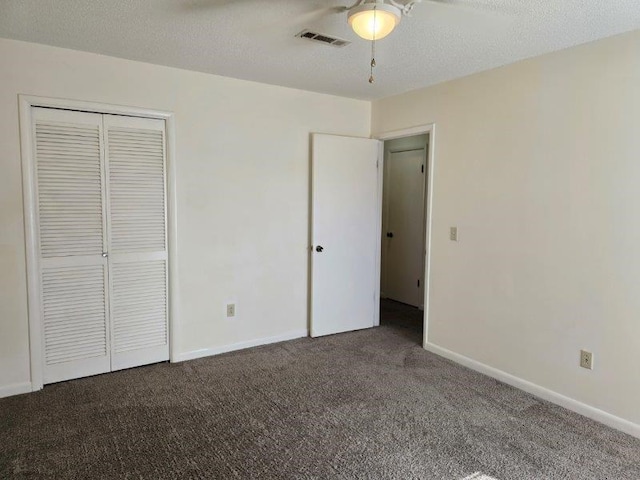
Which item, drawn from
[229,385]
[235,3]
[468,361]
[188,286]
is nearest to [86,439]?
[229,385]

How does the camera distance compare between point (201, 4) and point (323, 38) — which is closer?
point (201, 4)

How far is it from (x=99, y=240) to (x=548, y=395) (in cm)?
342

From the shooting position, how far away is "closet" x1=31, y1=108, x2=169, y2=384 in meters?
3.08

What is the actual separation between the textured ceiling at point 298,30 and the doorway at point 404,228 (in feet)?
6.53

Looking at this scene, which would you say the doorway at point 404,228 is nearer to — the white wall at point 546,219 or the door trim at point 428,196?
the door trim at point 428,196

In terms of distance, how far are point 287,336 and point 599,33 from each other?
11.0ft

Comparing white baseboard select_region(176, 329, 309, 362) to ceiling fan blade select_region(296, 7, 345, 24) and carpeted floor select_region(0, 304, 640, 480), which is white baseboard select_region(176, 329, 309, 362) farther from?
ceiling fan blade select_region(296, 7, 345, 24)

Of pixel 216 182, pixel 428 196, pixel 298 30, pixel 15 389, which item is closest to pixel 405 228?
pixel 428 196

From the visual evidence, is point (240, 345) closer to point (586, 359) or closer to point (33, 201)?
point (33, 201)

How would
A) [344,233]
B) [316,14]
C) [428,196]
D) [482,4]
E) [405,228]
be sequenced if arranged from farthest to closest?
[405,228] → [344,233] → [428,196] → [316,14] → [482,4]

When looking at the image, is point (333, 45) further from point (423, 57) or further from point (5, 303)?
point (5, 303)

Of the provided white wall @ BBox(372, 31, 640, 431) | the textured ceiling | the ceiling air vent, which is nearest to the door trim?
white wall @ BBox(372, 31, 640, 431)

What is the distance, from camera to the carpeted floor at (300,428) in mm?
2219

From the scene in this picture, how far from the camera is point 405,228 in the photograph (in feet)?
18.6
